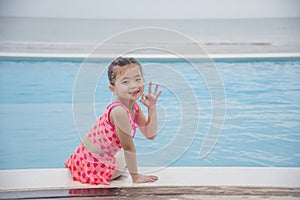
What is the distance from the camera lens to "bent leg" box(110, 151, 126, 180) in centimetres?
186

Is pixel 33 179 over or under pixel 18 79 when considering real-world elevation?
under

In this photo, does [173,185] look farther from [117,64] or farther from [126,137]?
[117,64]

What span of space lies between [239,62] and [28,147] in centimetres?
451

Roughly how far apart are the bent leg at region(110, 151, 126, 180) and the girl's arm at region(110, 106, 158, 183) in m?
0.07

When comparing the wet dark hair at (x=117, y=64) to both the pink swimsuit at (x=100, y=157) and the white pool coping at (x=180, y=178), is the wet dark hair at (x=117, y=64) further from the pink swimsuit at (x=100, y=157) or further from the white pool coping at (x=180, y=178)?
the white pool coping at (x=180, y=178)

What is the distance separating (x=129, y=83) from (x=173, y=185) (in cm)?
43

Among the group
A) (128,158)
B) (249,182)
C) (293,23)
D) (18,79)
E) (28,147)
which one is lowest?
(249,182)

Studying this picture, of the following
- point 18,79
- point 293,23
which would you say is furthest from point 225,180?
point 293,23

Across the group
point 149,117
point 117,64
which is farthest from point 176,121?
point 117,64

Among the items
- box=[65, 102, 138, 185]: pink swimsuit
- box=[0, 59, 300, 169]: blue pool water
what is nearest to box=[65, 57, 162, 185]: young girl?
box=[65, 102, 138, 185]: pink swimsuit

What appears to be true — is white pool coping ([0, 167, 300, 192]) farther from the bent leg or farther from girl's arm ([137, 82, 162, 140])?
girl's arm ([137, 82, 162, 140])

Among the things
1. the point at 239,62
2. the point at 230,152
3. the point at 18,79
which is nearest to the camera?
the point at 230,152

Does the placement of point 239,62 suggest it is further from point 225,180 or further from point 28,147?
point 225,180

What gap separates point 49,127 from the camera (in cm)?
328
